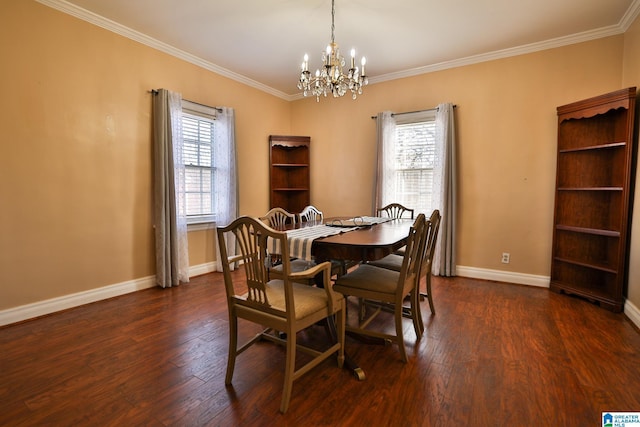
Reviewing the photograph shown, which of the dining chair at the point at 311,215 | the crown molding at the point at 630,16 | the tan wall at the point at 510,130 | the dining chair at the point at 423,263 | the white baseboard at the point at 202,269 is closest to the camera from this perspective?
the dining chair at the point at 423,263

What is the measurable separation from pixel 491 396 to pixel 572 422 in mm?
337

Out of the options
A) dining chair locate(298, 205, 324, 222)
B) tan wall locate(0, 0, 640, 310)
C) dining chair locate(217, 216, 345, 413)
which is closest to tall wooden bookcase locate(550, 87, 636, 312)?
tan wall locate(0, 0, 640, 310)

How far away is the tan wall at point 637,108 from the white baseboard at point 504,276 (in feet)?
2.74

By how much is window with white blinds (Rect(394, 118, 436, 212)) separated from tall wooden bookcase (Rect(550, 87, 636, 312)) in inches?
53.9

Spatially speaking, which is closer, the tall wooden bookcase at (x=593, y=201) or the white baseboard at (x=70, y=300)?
the white baseboard at (x=70, y=300)

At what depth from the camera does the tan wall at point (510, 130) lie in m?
3.32

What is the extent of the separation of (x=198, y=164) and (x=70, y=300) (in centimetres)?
199

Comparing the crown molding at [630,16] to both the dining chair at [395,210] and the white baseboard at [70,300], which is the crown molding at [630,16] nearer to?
the dining chair at [395,210]

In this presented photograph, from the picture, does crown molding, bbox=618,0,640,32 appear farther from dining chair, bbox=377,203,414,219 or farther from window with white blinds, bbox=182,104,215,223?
window with white blinds, bbox=182,104,215,223

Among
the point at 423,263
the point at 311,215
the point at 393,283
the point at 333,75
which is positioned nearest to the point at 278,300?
the point at 393,283

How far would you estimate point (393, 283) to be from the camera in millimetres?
2062

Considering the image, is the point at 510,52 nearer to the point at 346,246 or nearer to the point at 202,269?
the point at 346,246

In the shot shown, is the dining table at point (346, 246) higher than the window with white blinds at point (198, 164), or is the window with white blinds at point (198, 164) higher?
the window with white blinds at point (198, 164)

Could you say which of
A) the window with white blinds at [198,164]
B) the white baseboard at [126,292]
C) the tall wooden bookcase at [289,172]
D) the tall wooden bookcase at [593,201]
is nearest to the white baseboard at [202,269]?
the white baseboard at [126,292]
